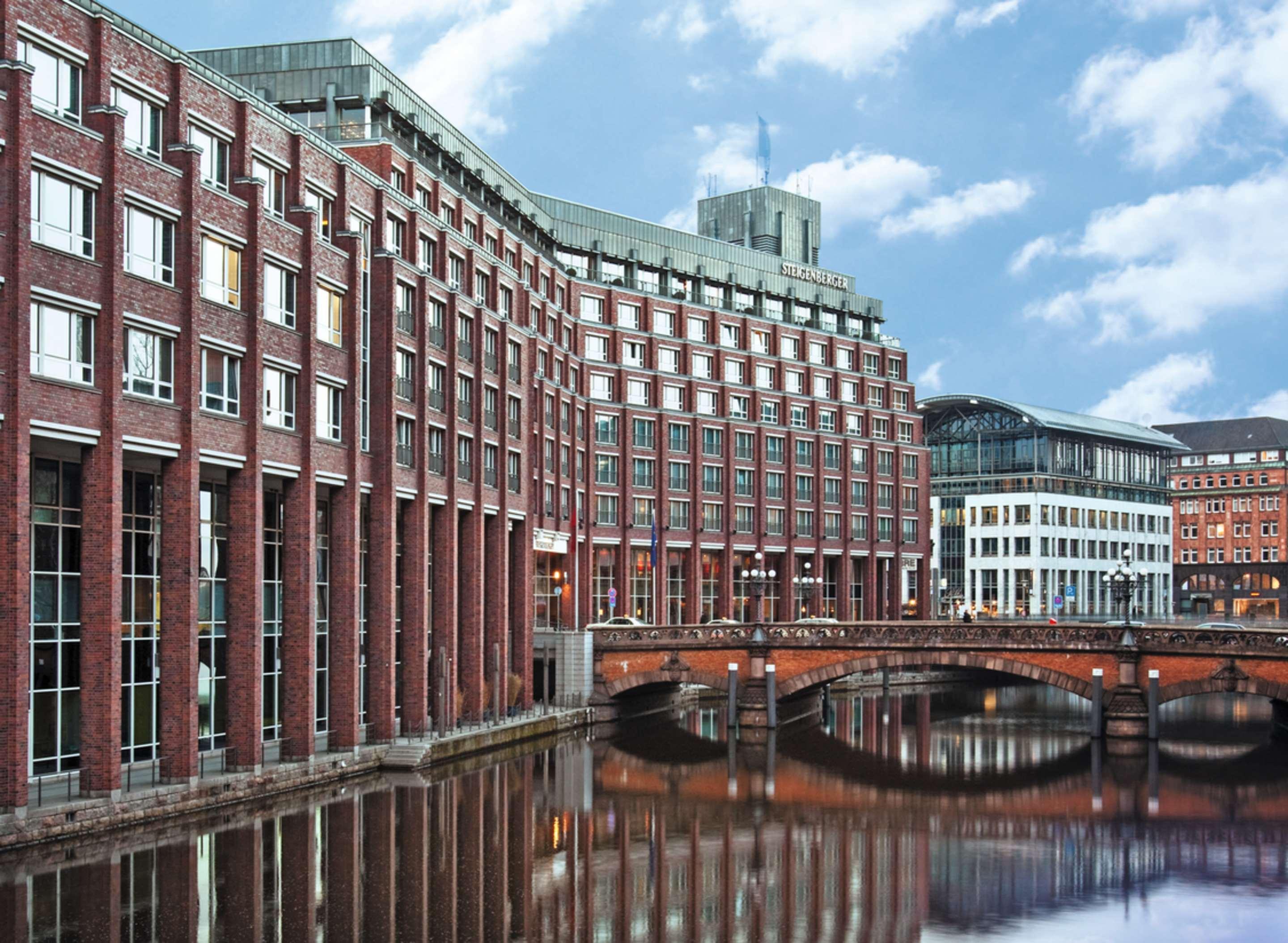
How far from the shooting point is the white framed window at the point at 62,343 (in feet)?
134

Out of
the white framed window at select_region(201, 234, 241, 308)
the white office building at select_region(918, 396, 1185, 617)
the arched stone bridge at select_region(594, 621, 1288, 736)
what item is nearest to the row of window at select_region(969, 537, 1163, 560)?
the white office building at select_region(918, 396, 1185, 617)

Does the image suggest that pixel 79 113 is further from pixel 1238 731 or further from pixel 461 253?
pixel 1238 731

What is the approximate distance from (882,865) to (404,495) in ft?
92.5

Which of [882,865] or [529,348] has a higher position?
[529,348]

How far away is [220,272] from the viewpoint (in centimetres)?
4925

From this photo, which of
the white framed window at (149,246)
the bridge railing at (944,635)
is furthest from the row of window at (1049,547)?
the white framed window at (149,246)

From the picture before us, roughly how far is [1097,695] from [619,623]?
33230mm

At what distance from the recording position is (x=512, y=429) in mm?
75500

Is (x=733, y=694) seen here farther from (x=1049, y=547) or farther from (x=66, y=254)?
(x=1049, y=547)

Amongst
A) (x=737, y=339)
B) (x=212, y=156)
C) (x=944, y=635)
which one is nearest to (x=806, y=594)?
(x=737, y=339)

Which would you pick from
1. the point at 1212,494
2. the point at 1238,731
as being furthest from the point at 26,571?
the point at 1212,494

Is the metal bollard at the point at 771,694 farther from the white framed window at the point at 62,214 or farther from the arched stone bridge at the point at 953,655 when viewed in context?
the white framed window at the point at 62,214

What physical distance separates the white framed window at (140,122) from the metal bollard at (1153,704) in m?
50.8

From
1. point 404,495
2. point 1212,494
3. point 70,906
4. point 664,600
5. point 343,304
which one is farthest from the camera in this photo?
point 1212,494
